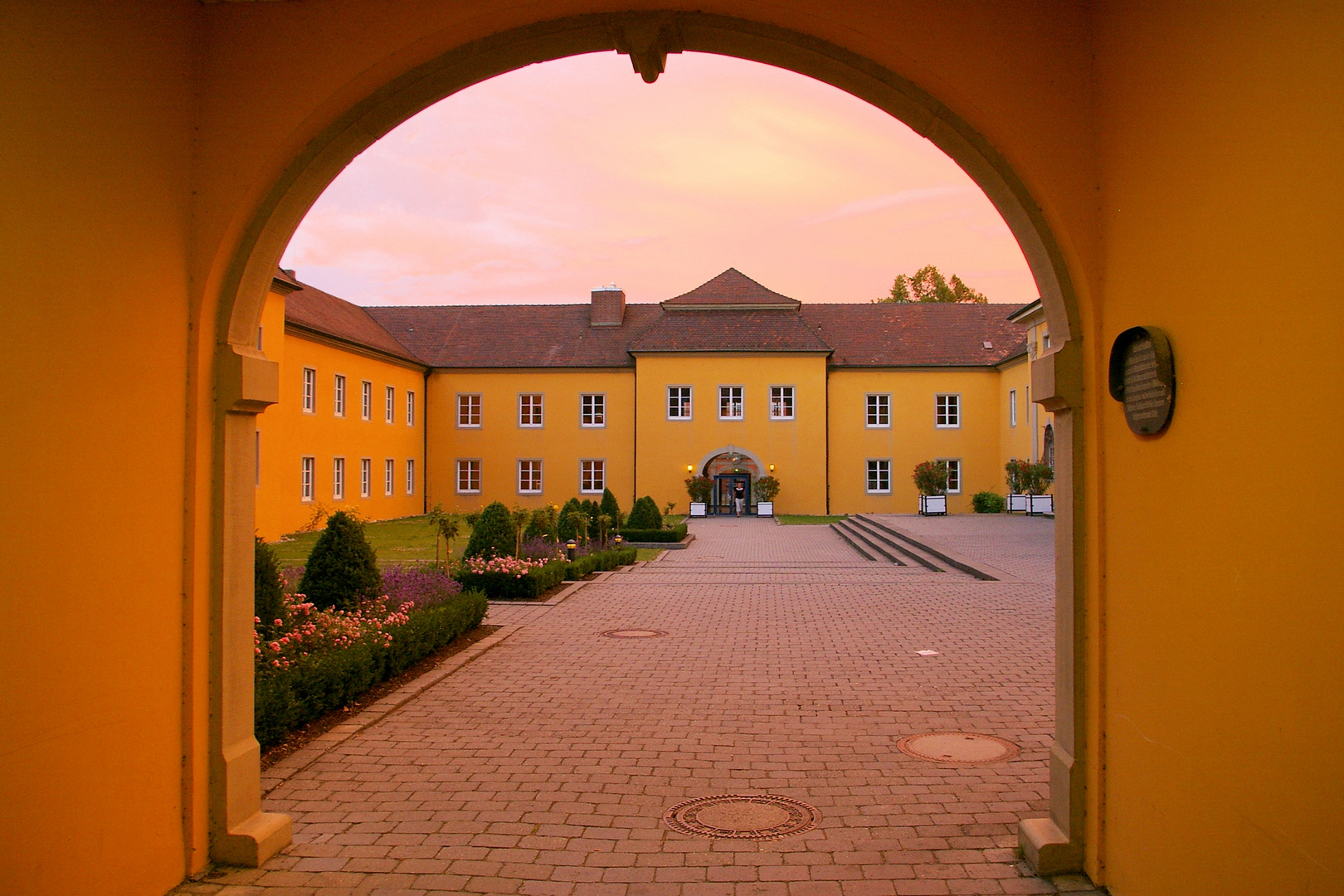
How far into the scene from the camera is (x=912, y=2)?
13.9ft

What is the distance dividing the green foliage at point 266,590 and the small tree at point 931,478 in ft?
105

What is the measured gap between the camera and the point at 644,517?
90.4 ft

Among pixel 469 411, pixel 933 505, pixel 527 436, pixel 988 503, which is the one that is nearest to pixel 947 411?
pixel 988 503

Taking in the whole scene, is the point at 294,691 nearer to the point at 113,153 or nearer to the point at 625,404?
the point at 113,153

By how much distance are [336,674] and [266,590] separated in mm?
903

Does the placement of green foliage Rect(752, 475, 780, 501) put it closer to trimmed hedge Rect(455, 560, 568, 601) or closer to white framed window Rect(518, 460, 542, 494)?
white framed window Rect(518, 460, 542, 494)

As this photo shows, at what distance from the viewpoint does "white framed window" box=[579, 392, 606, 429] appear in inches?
1619

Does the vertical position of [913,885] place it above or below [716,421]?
below

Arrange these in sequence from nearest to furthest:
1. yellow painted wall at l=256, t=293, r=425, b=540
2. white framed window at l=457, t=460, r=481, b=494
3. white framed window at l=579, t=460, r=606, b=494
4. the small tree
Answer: yellow painted wall at l=256, t=293, r=425, b=540, the small tree, white framed window at l=579, t=460, r=606, b=494, white framed window at l=457, t=460, r=481, b=494

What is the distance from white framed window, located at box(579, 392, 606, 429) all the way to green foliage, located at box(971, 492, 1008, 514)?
15.7 m

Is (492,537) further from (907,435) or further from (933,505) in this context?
(907,435)

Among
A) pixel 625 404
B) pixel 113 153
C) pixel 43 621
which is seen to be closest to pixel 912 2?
pixel 113 153

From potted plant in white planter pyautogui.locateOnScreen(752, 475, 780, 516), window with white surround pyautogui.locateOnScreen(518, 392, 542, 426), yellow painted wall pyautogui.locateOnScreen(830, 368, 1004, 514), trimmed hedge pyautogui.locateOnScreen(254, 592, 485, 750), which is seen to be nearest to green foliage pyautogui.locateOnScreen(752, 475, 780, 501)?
potted plant in white planter pyautogui.locateOnScreen(752, 475, 780, 516)

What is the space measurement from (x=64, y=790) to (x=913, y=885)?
331 centimetres
